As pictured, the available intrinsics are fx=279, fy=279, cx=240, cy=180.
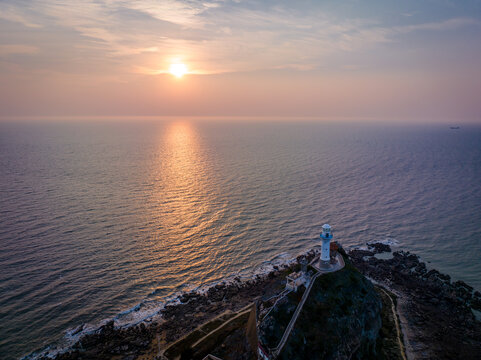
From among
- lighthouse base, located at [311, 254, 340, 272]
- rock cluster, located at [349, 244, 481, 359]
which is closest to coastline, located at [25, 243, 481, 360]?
rock cluster, located at [349, 244, 481, 359]

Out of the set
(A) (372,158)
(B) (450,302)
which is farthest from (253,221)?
(A) (372,158)

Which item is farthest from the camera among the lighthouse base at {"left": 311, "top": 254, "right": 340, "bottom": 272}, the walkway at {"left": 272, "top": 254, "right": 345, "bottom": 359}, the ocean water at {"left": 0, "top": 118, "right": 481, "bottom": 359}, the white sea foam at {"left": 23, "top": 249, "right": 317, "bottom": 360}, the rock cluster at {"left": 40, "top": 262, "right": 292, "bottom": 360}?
the ocean water at {"left": 0, "top": 118, "right": 481, "bottom": 359}

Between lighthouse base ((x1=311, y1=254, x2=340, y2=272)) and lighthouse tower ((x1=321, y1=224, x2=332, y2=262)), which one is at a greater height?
lighthouse tower ((x1=321, y1=224, x2=332, y2=262))

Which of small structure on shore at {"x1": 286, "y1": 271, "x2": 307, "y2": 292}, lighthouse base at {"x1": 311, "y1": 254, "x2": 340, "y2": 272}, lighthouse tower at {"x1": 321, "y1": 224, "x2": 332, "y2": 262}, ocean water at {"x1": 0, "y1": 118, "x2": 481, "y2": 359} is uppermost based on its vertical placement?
lighthouse tower at {"x1": 321, "y1": 224, "x2": 332, "y2": 262}

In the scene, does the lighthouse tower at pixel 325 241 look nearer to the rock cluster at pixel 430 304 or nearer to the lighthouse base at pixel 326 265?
the lighthouse base at pixel 326 265

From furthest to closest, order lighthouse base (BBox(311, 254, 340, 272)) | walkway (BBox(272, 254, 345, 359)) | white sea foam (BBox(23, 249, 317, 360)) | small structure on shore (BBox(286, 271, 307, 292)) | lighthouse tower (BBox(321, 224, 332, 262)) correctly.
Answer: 1. lighthouse base (BBox(311, 254, 340, 272))
2. lighthouse tower (BBox(321, 224, 332, 262))
3. white sea foam (BBox(23, 249, 317, 360))
4. small structure on shore (BBox(286, 271, 307, 292))
5. walkway (BBox(272, 254, 345, 359))

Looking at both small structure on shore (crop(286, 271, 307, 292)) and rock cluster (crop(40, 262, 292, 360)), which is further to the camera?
small structure on shore (crop(286, 271, 307, 292))

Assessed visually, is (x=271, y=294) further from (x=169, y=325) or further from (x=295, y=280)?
(x=169, y=325)

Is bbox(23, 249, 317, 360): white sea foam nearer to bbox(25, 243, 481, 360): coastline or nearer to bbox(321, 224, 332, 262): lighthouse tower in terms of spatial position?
bbox(25, 243, 481, 360): coastline
